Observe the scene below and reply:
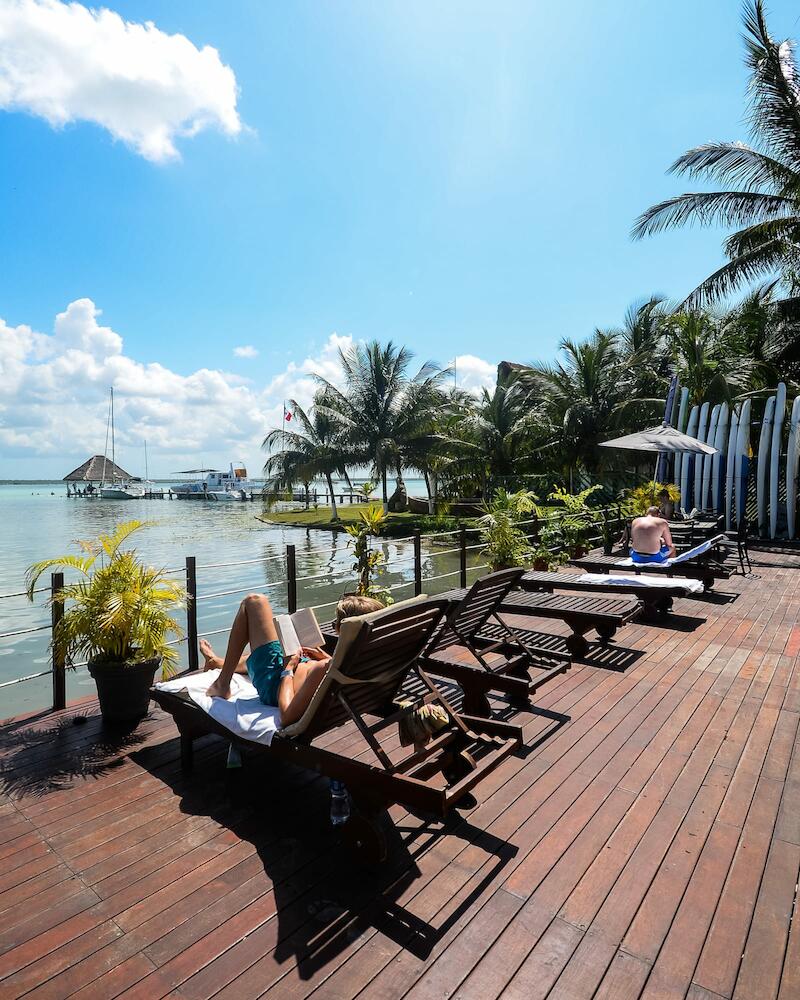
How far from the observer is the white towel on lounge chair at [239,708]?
2541 millimetres

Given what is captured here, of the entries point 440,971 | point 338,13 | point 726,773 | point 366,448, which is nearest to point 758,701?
point 726,773

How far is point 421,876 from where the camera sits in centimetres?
209

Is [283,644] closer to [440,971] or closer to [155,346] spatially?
[440,971]

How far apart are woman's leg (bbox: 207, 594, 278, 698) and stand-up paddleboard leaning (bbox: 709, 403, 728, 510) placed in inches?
494

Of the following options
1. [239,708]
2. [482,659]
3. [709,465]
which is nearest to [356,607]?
[239,708]

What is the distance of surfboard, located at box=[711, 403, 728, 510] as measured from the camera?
41.6 feet

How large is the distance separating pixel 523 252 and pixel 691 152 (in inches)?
155

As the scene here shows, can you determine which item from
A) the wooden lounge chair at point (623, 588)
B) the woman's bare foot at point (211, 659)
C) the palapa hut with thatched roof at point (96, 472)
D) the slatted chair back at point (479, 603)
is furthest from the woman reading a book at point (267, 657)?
the palapa hut with thatched roof at point (96, 472)

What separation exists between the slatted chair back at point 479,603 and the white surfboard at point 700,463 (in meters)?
11.4

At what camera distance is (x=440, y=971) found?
1.68 m

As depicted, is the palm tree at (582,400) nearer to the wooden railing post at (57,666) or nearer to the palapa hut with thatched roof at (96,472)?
the wooden railing post at (57,666)

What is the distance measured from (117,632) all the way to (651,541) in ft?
18.2

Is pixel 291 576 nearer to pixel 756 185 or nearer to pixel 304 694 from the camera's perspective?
pixel 304 694

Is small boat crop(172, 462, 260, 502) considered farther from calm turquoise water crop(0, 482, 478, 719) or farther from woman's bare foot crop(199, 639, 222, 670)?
woman's bare foot crop(199, 639, 222, 670)
